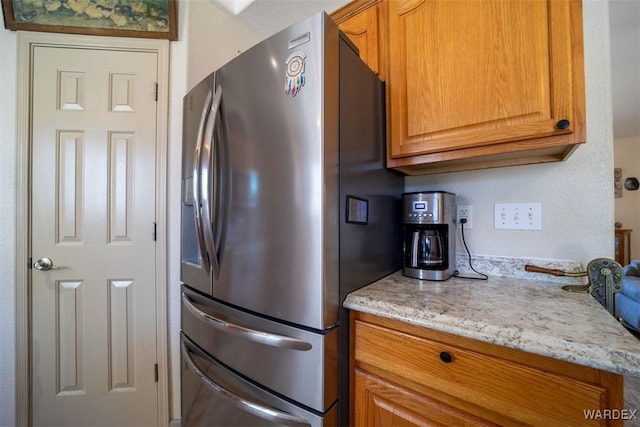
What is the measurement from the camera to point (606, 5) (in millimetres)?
988

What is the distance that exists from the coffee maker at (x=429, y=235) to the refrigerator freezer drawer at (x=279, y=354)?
499mm

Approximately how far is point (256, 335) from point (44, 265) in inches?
53.0

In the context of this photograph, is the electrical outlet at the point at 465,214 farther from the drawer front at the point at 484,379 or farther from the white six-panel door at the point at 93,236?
the white six-panel door at the point at 93,236

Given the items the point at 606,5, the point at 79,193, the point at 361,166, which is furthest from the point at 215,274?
the point at 606,5

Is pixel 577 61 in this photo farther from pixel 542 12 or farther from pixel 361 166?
pixel 361 166

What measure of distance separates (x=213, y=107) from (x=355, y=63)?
21.5 inches

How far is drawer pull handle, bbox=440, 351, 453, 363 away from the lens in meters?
0.66

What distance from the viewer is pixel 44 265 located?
1.36m

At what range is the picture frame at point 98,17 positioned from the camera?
1368 mm

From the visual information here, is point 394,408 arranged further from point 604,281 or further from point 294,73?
point 294,73

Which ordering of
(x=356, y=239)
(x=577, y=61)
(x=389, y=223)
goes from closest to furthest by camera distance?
1. (x=577, y=61)
2. (x=356, y=239)
3. (x=389, y=223)

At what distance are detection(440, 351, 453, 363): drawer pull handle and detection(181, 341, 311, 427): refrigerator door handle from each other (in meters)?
0.43

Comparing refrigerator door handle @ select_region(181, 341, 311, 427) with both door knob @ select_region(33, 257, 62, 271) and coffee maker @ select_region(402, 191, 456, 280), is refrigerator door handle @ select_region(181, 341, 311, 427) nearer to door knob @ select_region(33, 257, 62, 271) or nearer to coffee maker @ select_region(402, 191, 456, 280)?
coffee maker @ select_region(402, 191, 456, 280)

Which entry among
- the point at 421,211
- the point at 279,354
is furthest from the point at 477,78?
the point at 279,354
